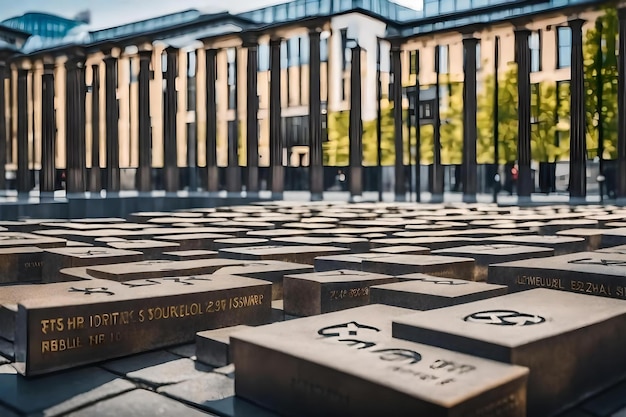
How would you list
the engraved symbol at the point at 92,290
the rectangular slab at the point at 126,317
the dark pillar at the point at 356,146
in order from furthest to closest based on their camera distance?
the dark pillar at the point at 356,146, the engraved symbol at the point at 92,290, the rectangular slab at the point at 126,317

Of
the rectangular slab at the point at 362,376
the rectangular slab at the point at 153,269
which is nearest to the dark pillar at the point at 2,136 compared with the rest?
the rectangular slab at the point at 153,269

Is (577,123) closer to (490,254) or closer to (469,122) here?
(469,122)

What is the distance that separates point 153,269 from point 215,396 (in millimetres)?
3459

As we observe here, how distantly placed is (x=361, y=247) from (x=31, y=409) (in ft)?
25.2

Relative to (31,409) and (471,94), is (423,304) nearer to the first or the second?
(31,409)

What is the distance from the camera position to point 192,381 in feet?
17.0

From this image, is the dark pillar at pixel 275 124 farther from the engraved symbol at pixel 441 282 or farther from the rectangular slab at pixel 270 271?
the engraved symbol at pixel 441 282

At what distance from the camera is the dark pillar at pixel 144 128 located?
153ft

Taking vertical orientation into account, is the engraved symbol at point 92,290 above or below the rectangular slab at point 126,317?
above

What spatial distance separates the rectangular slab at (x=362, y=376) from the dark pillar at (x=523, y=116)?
3334cm

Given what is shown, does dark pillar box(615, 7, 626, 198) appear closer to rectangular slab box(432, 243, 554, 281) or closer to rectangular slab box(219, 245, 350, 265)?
rectangular slab box(432, 243, 554, 281)

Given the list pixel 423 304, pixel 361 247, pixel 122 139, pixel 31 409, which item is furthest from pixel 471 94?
pixel 122 139

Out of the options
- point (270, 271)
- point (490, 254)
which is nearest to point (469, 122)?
point (490, 254)

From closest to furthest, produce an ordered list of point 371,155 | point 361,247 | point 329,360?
point 329,360 < point 361,247 < point 371,155
